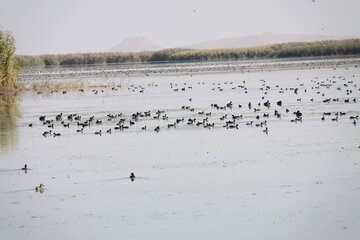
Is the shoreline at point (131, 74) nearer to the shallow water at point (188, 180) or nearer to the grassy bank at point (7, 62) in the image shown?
the grassy bank at point (7, 62)

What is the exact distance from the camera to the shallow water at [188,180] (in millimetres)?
17625

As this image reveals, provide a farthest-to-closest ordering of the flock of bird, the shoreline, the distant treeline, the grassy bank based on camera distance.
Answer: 1. the distant treeline
2. the shoreline
3. the grassy bank
4. the flock of bird

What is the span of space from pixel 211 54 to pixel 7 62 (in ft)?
291

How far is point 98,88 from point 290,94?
2632 centimetres

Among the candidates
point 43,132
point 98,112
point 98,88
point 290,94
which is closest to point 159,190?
point 43,132

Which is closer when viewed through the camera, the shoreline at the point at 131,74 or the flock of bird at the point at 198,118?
the flock of bird at the point at 198,118

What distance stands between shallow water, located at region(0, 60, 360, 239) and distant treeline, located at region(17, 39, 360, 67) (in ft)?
306

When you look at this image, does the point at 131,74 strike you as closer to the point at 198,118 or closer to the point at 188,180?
the point at 198,118

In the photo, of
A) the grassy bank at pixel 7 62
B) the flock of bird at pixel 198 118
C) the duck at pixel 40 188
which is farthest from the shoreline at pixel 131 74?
the duck at pixel 40 188

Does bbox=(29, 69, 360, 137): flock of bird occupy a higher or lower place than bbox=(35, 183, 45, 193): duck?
lower

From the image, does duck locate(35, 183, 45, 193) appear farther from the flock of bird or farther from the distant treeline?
the distant treeline

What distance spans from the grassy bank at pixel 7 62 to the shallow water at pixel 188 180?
28.7 meters

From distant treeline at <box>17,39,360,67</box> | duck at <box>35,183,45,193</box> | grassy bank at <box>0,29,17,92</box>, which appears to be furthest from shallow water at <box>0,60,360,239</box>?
distant treeline at <box>17,39,360,67</box>

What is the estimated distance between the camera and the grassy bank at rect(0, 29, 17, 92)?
7012 centimetres
